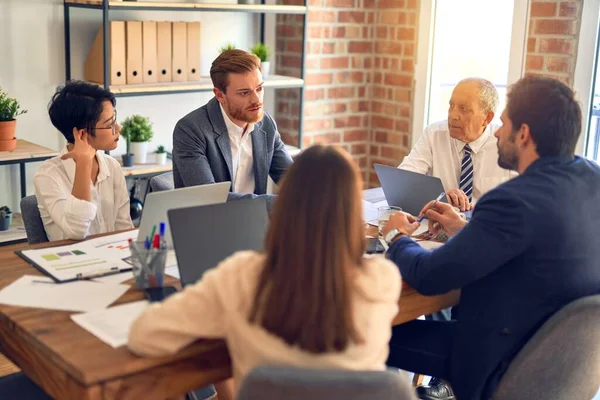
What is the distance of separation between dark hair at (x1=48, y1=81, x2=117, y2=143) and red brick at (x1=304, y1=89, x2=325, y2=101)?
1.99 metres

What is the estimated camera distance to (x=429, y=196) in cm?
252

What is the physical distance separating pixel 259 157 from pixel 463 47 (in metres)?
1.81

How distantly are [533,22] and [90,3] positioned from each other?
2.11 m

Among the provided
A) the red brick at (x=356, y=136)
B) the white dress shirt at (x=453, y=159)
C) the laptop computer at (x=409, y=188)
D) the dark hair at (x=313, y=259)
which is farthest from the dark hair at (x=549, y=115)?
the red brick at (x=356, y=136)

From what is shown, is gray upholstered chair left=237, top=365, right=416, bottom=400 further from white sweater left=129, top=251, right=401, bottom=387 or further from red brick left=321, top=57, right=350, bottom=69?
red brick left=321, top=57, right=350, bottom=69

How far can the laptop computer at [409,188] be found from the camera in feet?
8.21

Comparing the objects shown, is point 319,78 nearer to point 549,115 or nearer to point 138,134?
point 138,134

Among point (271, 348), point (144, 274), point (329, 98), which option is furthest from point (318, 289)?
point (329, 98)

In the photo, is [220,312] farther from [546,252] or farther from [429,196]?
[429,196]

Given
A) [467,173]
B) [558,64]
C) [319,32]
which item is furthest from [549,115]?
[319,32]

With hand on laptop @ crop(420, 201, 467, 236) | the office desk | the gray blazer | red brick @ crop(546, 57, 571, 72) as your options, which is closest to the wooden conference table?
hand on laptop @ crop(420, 201, 467, 236)

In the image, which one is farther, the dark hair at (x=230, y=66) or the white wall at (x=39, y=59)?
the white wall at (x=39, y=59)

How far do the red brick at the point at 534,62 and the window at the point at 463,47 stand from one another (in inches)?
2.4

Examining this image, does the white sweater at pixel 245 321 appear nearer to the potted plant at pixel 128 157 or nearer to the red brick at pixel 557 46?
the potted plant at pixel 128 157
